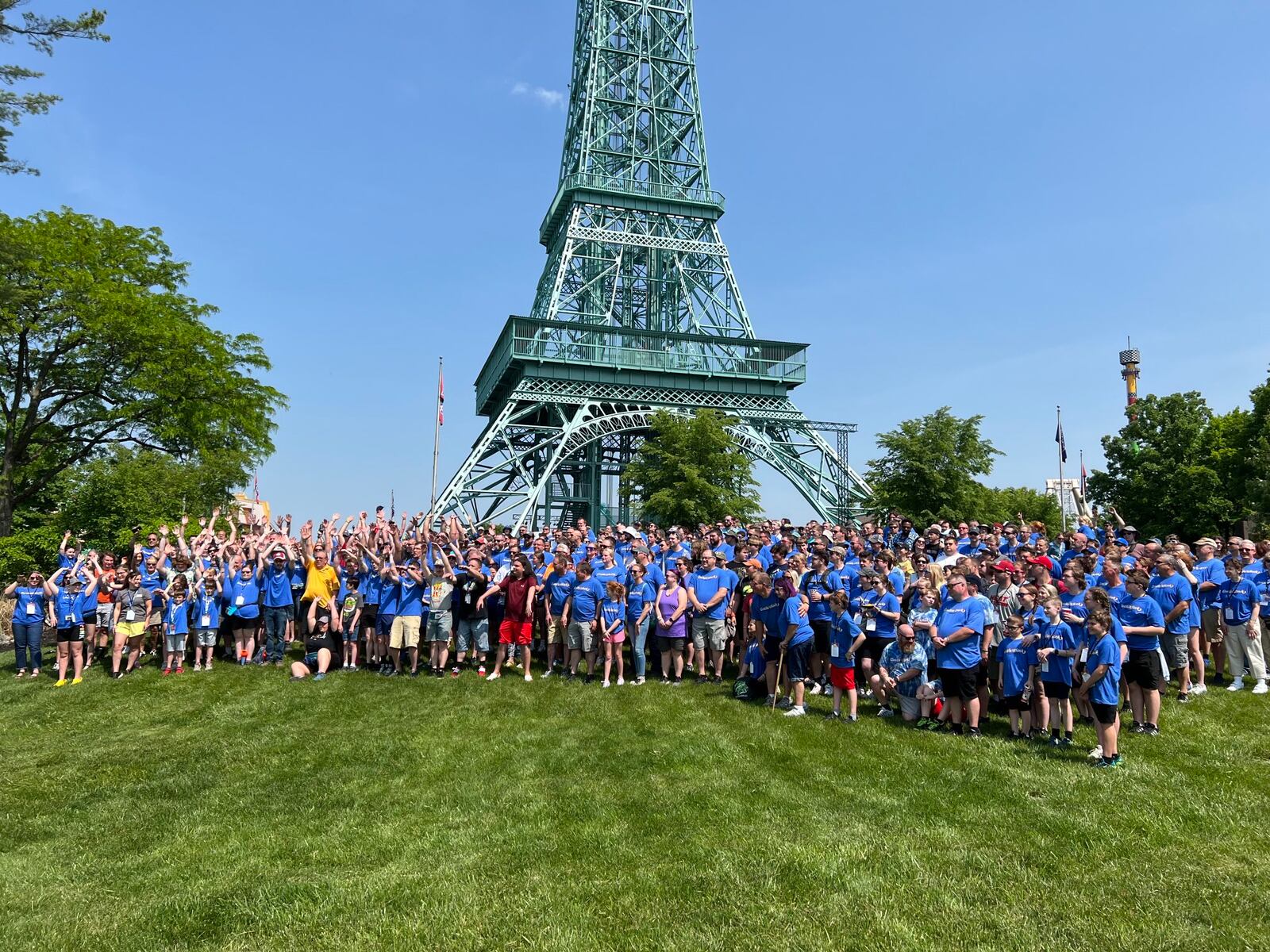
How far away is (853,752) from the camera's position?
783cm

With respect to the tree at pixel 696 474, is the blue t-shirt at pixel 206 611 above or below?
below

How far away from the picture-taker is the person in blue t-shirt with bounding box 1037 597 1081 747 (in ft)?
25.7

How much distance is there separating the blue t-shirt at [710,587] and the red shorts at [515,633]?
242 centimetres

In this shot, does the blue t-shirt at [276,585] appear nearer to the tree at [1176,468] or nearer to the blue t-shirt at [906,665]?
the blue t-shirt at [906,665]

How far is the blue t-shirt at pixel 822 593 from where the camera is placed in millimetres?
9820

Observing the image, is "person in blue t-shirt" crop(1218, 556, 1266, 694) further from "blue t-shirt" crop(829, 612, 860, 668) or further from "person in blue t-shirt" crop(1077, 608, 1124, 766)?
"blue t-shirt" crop(829, 612, 860, 668)

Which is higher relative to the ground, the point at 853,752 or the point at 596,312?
the point at 596,312

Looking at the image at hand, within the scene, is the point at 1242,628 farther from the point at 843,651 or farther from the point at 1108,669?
the point at 843,651

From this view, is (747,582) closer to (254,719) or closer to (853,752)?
(853,752)

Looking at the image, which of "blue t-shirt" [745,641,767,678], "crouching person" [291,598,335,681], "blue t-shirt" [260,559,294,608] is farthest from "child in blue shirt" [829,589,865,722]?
"blue t-shirt" [260,559,294,608]

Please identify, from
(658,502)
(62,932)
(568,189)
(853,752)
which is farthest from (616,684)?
(568,189)

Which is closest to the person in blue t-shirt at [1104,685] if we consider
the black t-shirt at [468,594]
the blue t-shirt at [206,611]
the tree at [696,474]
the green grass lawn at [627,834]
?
the green grass lawn at [627,834]

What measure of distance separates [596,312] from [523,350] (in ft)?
23.6

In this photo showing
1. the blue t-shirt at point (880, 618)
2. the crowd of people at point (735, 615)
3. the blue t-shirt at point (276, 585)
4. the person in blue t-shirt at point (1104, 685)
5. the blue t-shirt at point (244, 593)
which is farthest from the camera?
the blue t-shirt at point (276, 585)
